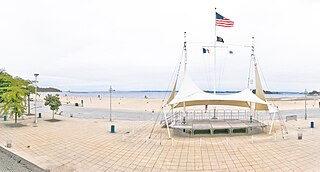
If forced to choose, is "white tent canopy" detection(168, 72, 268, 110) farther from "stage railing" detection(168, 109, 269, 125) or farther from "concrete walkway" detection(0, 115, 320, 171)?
"concrete walkway" detection(0, 115, 320, 171)

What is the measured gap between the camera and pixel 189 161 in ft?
40.1

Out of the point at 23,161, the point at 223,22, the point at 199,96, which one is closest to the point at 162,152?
the point at 23,161

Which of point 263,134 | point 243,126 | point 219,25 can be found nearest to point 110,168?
point 243,126

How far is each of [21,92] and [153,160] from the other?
18632 mm

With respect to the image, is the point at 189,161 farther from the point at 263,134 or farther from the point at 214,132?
the point at 263,134

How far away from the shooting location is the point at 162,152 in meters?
13.9

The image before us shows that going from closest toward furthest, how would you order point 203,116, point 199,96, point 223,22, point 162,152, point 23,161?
point 23,161 → point 162,152 → point 223,22 → point 199,96 → point 203,116

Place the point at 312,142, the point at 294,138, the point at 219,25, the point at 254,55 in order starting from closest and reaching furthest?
1. the point at 312,142
2. the point at 294,138
3. the point at 219,25
4. the point at 254,55

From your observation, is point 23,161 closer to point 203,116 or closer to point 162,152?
point 162,152

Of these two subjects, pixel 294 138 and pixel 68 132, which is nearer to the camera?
pixel 294 138

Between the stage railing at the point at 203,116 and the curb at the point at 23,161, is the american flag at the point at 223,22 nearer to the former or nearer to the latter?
the stage railing at the point at 203,116

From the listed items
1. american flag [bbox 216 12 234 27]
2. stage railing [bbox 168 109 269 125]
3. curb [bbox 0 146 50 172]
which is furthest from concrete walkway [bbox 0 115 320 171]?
american flag [bbox 216 12 234 27]

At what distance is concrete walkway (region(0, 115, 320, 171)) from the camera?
1142 cm

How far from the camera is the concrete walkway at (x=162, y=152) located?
11423mm
